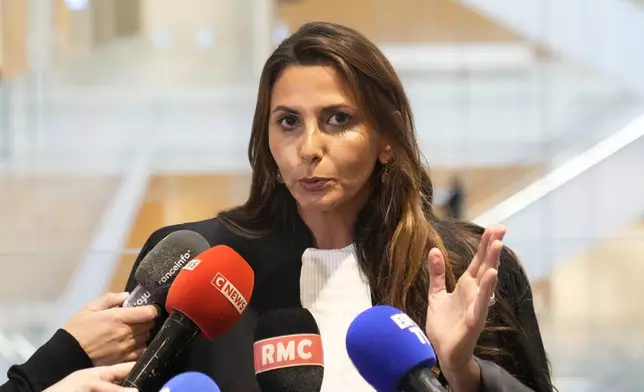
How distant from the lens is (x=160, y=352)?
92 cm

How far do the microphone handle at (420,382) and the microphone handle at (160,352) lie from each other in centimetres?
24

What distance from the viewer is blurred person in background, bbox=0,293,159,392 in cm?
108

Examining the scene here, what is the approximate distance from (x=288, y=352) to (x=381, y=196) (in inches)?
14.3

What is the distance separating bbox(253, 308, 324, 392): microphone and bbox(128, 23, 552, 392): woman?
0.14 m

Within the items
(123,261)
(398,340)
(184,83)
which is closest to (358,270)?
(398,340)

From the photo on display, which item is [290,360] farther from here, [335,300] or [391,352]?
[335,300]

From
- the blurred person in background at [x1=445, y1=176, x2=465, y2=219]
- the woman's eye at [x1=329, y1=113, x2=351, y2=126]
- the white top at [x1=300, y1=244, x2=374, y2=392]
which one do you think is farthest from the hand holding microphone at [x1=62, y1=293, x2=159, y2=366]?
the blurred person in background at [x1=445, y1=176, x2=465, y2=219]

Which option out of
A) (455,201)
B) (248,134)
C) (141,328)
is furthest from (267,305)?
(248,134)

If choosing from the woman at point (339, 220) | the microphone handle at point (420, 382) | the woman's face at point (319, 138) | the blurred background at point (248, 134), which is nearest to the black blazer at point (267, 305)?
the woman at point (339, 220)

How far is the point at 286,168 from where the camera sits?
1.21 m

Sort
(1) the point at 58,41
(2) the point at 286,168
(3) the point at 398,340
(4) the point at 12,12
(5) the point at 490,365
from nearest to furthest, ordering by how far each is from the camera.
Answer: (3) the point at 398,340, (5) the point at 490,365, (2) the point at 286,168, (4) the point at 12,12, (1) the point at 58,41

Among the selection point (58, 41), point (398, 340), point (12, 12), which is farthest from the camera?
point (58, 41)

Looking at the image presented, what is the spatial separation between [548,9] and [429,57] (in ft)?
2.06

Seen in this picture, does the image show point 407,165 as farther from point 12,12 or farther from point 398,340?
point 12,12
